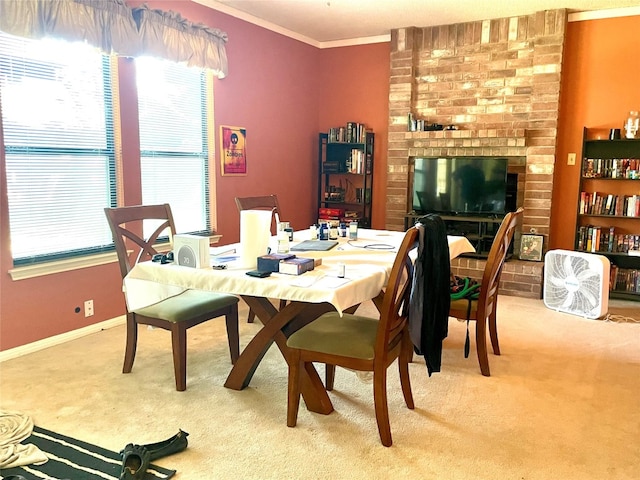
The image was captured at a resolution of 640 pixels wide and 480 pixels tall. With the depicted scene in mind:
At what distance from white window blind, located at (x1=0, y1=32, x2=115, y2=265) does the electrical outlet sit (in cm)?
36

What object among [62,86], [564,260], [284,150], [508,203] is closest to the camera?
[62,86]

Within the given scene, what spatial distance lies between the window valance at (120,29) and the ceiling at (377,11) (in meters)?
0.41

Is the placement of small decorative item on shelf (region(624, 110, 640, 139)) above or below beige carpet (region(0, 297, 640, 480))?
above

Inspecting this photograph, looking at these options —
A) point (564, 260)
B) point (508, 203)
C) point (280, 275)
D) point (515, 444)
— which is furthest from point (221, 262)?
point (508, 203)

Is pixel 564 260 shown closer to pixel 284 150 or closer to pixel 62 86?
pixel 284 150

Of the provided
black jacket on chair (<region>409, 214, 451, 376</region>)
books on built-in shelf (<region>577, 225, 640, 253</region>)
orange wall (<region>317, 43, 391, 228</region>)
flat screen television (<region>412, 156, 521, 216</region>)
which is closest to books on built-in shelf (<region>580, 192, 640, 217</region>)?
books on built-in shelf (<region>577, 225, 640, 253</region>)

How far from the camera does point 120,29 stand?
140 inches

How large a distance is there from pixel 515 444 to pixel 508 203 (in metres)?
3.32

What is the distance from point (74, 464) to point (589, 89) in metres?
4.96

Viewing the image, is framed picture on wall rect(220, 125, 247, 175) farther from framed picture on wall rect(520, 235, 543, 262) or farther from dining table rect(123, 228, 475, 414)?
framed picture on wall rect(520, 235, 543, 262)

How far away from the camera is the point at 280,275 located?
232cm

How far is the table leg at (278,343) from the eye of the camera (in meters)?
2.52

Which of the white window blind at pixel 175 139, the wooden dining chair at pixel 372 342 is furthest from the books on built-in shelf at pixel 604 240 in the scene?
the white window blind at pixel 175 139

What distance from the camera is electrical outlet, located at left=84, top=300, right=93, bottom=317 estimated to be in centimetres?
369
